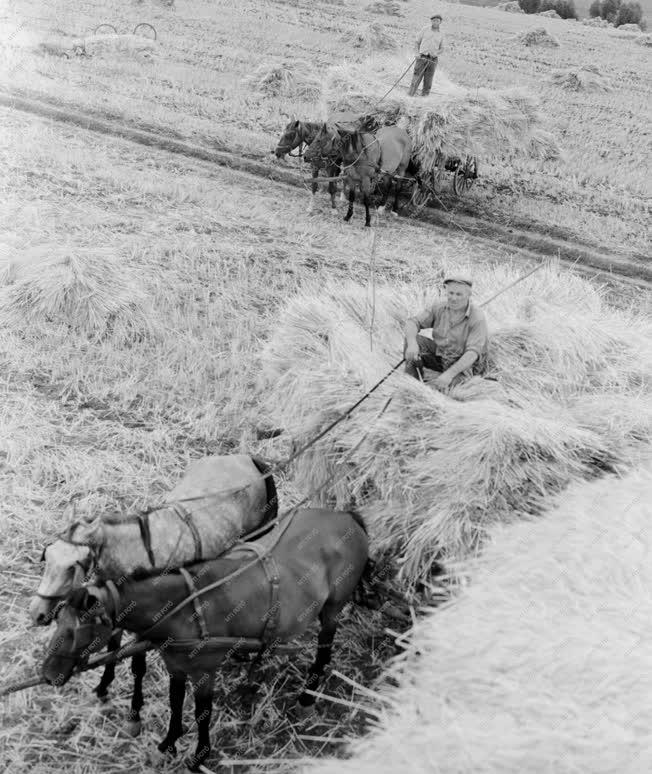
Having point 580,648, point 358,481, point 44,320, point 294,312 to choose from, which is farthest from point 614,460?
point 44,320

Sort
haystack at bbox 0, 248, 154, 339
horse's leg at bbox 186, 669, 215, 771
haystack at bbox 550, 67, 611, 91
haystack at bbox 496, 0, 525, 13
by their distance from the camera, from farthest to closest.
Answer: haystack at bbox 496, 0, 525, 13
haystack at bbox 550, 67, 611, 91
haystack at bbox 0, 248, 154, 339
horse's leg at bbox 186, 669, 215, 771

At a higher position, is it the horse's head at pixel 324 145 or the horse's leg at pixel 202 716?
the horse's head at pixel 324 145

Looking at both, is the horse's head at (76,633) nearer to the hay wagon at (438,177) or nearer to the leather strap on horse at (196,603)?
the leather strap on horse at (196,603)

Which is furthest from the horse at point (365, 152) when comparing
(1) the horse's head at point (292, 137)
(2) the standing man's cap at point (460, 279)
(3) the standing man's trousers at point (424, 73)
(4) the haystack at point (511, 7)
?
(4) the haystack at point (511, 7)

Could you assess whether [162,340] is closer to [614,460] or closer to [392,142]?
[614,460]

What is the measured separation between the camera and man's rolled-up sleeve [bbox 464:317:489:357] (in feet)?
14.6

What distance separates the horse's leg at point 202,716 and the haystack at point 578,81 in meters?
23.1

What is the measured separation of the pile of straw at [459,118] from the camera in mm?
10297

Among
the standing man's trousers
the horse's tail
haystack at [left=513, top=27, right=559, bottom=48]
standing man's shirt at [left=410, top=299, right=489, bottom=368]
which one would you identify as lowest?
the horse's tail

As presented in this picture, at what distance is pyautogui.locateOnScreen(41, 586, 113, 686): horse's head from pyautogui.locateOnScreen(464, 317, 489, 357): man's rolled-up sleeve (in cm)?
273

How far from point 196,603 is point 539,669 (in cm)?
137

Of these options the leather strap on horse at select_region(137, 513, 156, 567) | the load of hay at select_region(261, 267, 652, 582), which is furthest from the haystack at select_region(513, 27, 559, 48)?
the leather strap on horse at select_region(137, 513, 156, 567)

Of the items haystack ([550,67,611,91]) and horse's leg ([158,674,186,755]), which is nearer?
horse's leg ([158,674,186,755])

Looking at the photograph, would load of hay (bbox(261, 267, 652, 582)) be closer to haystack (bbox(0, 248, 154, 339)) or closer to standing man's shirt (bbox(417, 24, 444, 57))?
haystack (bbox(0, 248, 154, 339))
